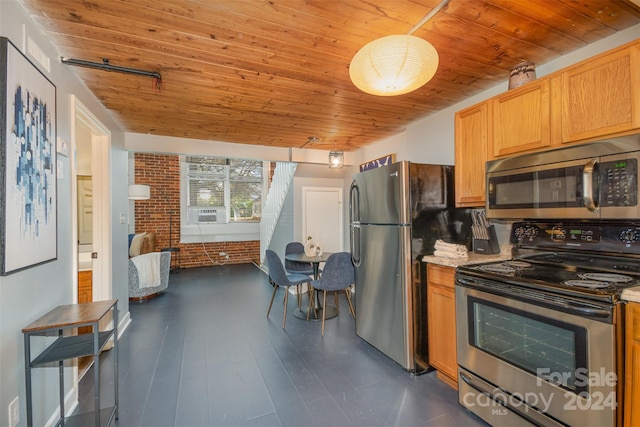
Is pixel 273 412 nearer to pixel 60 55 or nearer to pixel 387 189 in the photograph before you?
pixel 387 189

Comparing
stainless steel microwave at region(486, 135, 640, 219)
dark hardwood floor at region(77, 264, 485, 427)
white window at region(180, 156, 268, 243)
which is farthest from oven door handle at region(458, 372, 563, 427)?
white window at region(180, 156, 268, 243)

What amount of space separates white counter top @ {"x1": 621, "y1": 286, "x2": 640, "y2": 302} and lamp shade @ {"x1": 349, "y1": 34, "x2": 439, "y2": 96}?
1.30 m

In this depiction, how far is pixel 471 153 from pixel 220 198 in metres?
6.29

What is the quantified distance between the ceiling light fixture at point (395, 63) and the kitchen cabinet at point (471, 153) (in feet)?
3.45

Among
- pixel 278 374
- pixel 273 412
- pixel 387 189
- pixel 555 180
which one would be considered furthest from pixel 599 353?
pixel 278 374

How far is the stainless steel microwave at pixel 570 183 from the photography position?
4.84 feet

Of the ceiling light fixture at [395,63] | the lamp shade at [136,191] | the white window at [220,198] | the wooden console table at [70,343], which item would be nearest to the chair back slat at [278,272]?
the wooden console table at [70,343]

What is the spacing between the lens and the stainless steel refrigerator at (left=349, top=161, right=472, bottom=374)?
2.37 meters

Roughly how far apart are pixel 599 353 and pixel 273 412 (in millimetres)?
1790

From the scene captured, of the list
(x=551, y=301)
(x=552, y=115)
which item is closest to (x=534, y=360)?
(x=551, y=301)

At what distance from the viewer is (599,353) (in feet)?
4.30

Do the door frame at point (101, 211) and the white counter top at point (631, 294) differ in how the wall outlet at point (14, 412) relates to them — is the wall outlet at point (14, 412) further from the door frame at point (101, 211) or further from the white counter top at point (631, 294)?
the white counter top at point (631, 294)

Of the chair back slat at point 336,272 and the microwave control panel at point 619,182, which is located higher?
the microwave control panel at point 619,182

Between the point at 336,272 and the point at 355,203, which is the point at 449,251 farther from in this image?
the point at 336,272
